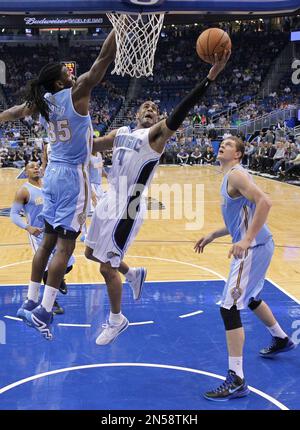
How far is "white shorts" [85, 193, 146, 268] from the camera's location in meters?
3.83

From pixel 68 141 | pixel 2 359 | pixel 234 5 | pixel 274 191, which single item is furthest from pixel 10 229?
pixel 234 5

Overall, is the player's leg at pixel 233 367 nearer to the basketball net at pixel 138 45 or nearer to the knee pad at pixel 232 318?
the knee pad at pixel 232 318

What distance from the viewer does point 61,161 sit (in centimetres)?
358

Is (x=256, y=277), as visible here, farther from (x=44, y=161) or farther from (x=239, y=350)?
(x=44, y=161)

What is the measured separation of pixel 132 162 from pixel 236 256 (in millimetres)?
953

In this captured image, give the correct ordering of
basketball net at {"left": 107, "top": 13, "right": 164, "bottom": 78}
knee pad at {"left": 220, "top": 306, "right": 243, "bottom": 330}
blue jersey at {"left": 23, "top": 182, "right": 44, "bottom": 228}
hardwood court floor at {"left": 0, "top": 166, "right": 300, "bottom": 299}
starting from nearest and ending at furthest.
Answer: knee pad at {"left": 220, "top": 306, "right": 243, "bottom": 330}, basketball net at {"left": 107, "top": 13, "right": 164, "bottom": 78}, blue jersey at {"left": 23, "top": 182, "right": 44, "bottom": 228}, hardwood court floor at {"left": 0, "top": 166, "right": 300, "bottom": 299}

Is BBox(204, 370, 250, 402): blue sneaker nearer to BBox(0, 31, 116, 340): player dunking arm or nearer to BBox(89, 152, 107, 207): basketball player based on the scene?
BBox(0, 31, 116, 340): player dunking arm

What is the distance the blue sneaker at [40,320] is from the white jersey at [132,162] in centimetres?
95

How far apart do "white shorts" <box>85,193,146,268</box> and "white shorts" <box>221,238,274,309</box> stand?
2.49 feet

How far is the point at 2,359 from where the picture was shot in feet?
13.4

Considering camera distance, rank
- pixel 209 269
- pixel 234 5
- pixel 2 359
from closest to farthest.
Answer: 1. pixel 2 359
2. pixel 209 269
3. pixel 234 5

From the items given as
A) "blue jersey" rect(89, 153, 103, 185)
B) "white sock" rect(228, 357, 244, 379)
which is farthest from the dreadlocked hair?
"blue jersey" rect(89, 153, 103, 185)

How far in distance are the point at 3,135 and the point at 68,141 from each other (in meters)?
21.7

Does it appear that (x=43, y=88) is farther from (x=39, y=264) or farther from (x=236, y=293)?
(x=236, y=293)
